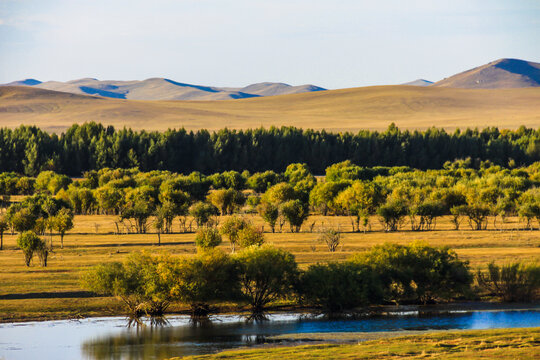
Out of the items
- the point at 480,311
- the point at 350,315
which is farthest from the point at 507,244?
the point at 350,315

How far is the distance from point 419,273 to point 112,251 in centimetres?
3011

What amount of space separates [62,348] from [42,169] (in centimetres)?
13409

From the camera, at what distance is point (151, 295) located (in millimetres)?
53000

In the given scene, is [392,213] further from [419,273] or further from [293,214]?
[419,273]

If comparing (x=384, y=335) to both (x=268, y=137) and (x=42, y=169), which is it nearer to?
(x=42, y=169)

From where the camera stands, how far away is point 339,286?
5481 centimetres

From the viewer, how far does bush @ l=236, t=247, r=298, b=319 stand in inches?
2148

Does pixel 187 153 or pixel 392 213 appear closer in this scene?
pixel 392 213

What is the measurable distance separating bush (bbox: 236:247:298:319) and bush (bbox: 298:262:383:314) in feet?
3.88

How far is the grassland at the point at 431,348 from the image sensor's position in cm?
3854

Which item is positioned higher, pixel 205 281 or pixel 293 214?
pixel 293 214

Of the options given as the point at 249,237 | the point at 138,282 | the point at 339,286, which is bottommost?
the point at 339,286

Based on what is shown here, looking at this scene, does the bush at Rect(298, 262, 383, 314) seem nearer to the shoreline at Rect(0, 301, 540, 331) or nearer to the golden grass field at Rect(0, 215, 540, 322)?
the shoreline at Rect(0, 301, 540, 331)

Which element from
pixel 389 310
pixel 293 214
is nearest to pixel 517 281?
pixel 389 310
